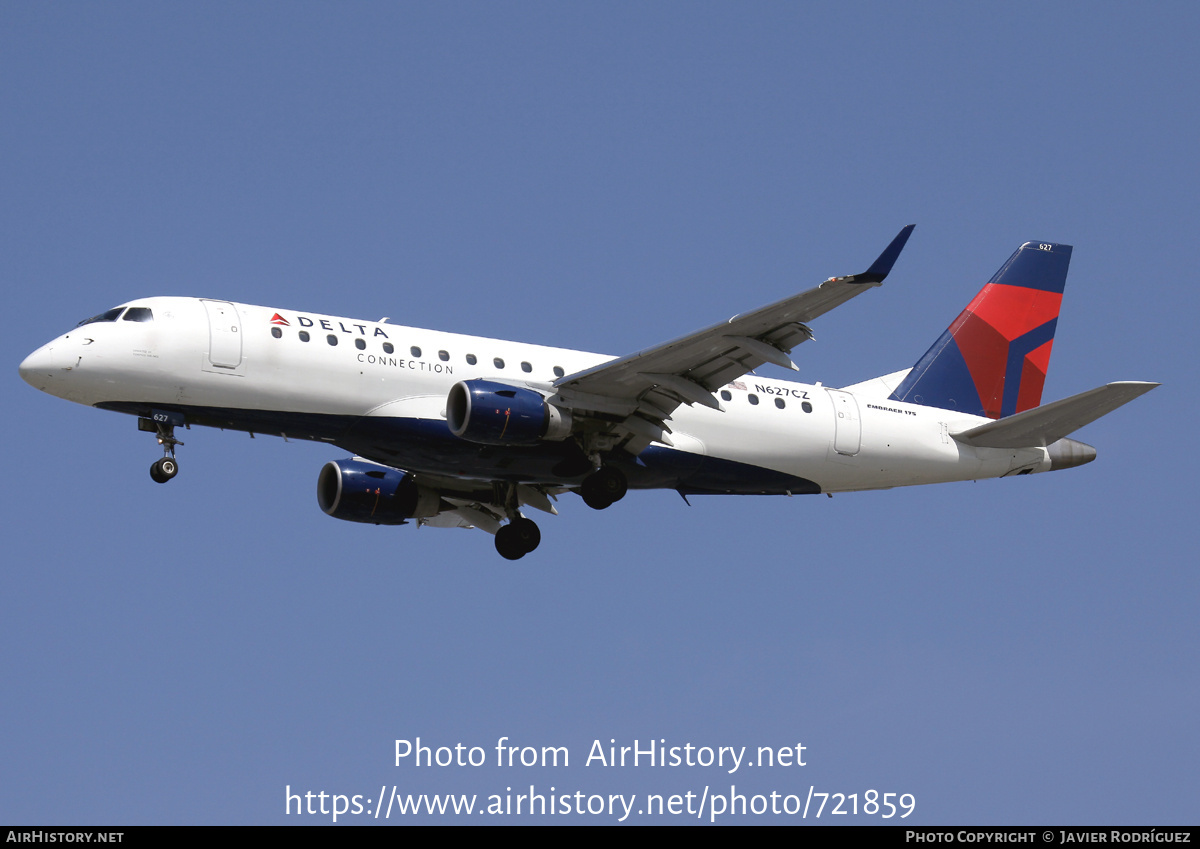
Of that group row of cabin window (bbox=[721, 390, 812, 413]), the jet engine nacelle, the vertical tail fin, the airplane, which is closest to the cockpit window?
the airplane

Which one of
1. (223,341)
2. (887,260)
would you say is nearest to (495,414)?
(223,341)

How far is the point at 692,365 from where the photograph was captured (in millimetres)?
32594

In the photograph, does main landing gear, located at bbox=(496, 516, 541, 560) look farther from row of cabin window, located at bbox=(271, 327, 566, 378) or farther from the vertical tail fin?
the vertical tail fin

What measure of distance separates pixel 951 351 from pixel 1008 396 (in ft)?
6.08

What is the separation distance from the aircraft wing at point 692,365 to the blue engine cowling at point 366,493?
610 cm

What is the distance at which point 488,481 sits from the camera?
120 feet

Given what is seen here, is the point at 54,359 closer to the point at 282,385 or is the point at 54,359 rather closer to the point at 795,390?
the point at 282,385

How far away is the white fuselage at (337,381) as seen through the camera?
31500 mm

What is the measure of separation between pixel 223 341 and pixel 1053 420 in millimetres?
18634

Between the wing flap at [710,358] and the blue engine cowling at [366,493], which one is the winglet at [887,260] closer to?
the wing flap at [710,358]

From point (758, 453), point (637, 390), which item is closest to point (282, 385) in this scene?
point (637, 390)

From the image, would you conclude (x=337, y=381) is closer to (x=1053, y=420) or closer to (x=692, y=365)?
(x=692, y=365)

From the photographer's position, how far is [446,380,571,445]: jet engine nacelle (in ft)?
104

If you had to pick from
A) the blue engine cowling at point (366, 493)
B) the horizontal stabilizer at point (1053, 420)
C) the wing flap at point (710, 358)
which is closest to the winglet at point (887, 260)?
the wing flap at point (710, 358)
